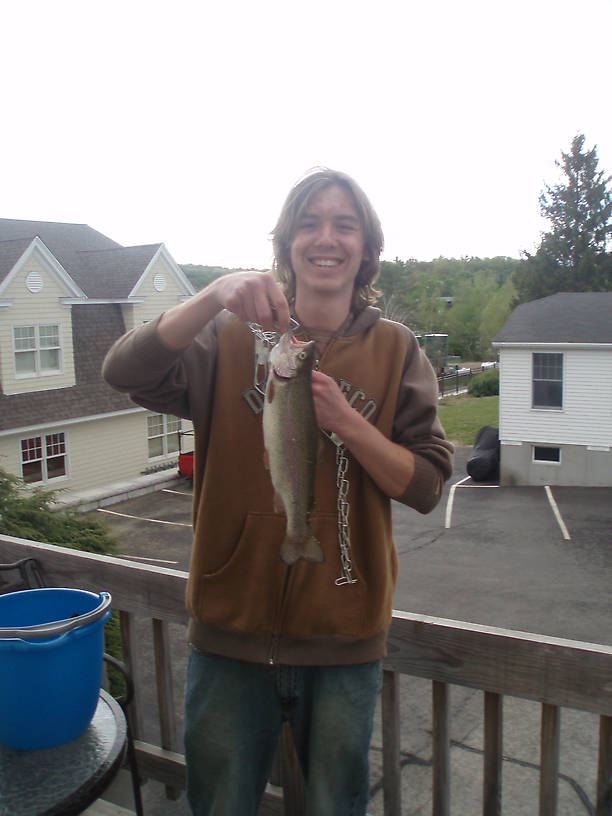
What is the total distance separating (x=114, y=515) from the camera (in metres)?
18.3

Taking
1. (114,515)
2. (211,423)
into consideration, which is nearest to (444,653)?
(211,423)

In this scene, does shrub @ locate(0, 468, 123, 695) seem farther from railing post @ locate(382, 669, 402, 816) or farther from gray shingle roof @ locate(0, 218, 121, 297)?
gray shingle roof @ locate(0, 218, 121, 297)

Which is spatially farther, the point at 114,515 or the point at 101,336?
the point at 101,336

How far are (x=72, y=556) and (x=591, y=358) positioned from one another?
22744 millimetres

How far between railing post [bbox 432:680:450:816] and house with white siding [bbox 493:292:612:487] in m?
22.5

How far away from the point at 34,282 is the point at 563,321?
17.5 metres

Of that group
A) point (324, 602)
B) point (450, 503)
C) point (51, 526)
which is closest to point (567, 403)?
point (450, 503)

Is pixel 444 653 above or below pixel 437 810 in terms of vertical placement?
above

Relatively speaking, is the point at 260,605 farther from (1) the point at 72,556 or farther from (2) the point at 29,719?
(1) the point at 72,556

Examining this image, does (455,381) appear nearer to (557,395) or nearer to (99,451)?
(557,395)

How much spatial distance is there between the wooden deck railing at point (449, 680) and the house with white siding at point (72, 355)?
52.6 feet

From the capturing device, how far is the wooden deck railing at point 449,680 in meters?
2.03

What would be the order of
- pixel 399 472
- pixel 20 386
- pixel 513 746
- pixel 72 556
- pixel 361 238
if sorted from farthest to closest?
pixel 20 386 < pixel 513 746 < pixel 72 556 < pixel 361 238 < pixel 399 472

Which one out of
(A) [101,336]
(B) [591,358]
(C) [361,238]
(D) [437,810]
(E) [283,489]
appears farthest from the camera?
(B) [591,358]
